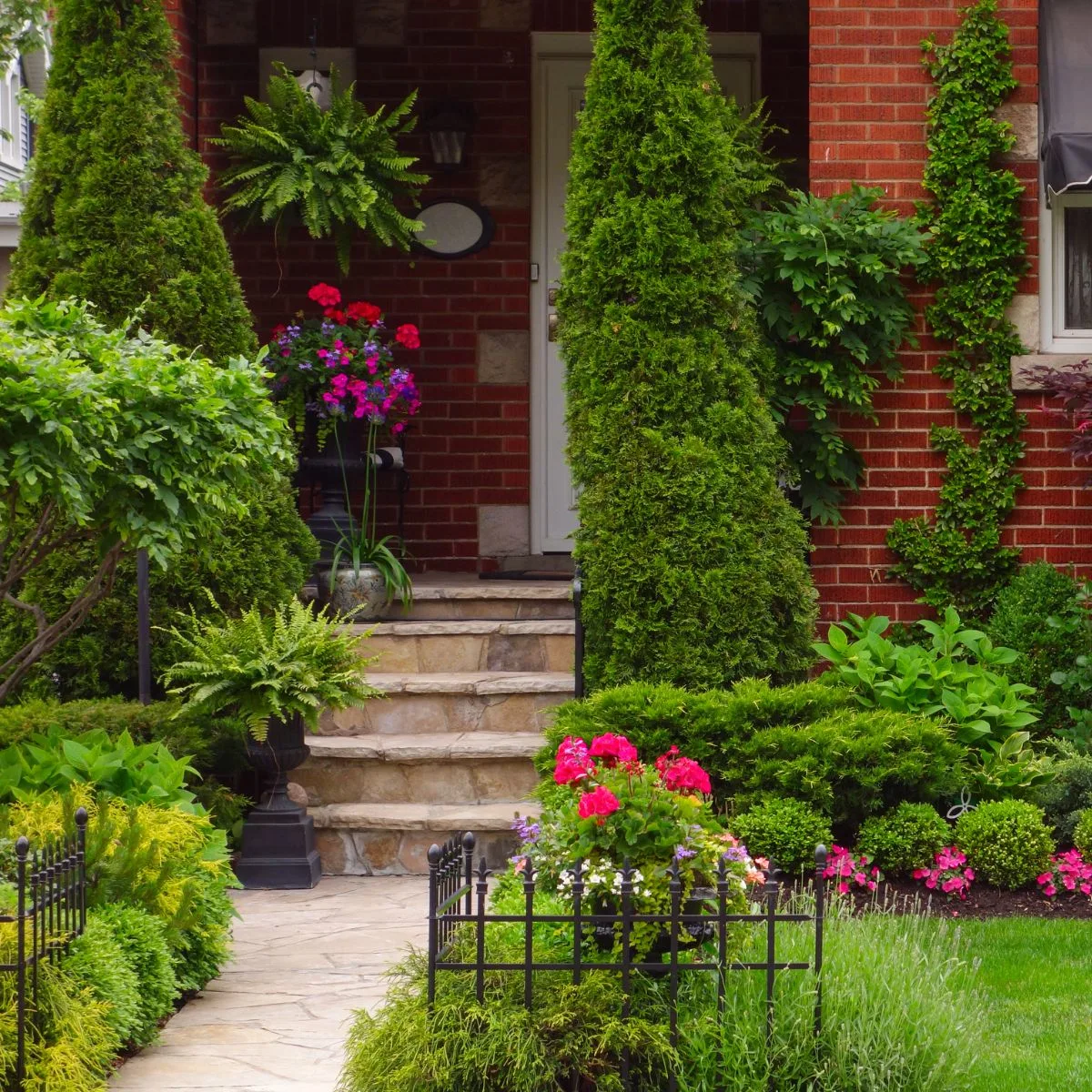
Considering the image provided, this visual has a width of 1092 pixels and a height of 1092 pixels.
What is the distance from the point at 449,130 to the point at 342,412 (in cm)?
219

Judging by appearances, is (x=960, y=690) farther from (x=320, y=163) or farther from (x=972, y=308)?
(x=320, y=163)

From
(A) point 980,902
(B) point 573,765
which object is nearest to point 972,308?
(A) point 980,902

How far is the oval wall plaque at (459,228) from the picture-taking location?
9.55 m

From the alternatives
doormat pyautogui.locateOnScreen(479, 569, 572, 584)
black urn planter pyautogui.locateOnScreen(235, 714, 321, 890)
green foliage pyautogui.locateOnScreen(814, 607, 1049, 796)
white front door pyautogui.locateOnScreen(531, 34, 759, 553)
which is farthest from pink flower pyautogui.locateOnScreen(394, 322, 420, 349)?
green foliage pyautogui.locateOnScreen(814, 607, 1049, 796)

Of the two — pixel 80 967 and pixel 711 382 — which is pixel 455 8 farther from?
pixel 80 967

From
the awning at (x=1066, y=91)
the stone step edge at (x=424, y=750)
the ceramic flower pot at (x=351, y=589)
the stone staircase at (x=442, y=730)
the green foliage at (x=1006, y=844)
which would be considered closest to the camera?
the green foliage at (x=1006, y=844)

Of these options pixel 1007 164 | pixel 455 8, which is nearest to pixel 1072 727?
pixel 1007 164

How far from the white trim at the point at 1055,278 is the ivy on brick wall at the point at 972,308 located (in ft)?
0.48

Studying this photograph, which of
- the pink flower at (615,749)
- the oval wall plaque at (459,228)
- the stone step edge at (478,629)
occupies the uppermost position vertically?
the oval wall plaque at (459,228)

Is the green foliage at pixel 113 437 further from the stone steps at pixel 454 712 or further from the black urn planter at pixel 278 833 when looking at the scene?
the stone steps at pixel 454 712

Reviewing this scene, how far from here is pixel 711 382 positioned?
23.7 ft

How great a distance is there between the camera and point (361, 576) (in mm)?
8047

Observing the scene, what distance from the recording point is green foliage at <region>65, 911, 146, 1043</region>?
4129mm

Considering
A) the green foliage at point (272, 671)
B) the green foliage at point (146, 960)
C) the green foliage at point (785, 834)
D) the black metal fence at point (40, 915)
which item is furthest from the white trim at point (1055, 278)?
the black metal fence at point (40, 915)
